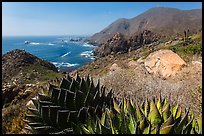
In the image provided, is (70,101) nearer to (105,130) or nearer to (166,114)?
(105,130)

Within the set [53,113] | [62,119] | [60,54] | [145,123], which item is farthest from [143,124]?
[60,54]

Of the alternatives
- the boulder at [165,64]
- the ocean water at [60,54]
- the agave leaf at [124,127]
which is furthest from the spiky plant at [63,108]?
the ocean water at [60,54]

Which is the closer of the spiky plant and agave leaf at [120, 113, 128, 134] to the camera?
agave leaf at [120, 113, 128, 134]

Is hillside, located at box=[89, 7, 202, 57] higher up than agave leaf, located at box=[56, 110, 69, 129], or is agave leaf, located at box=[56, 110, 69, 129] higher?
hillside, located at box=[89, 7, 202, 57]

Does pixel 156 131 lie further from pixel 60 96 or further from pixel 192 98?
pixel 192 98

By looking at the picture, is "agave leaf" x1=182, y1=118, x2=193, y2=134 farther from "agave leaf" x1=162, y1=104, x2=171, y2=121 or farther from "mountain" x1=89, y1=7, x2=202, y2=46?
"mountain" x1=89, y1=7, x2=202, y2=46

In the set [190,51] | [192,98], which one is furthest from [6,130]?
[190,51]

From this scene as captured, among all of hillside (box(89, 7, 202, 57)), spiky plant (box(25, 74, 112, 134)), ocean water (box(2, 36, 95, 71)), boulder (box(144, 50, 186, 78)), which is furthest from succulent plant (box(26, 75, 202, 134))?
ocean water (box(2, 36, 95, 71))
